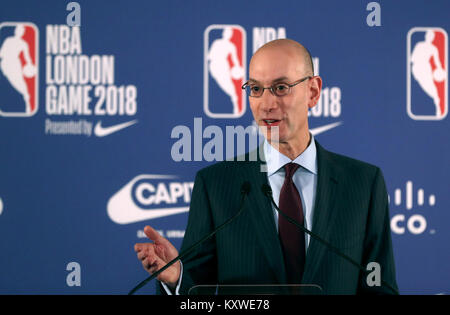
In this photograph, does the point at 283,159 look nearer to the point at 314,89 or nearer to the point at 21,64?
the point at 314,89

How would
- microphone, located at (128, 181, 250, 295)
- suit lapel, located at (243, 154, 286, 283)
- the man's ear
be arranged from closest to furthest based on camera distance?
microphone, located at (128, 181, 250, 295), suit lapel, located at (243, 154, 286, 283), the man's ear

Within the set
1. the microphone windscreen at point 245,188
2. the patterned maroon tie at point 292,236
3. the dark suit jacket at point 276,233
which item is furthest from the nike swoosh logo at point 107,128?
the patterned maroon tie at point 292,236

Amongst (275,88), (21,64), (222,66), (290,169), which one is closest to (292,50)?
(275,88)

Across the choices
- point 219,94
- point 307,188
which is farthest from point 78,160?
point 307,188

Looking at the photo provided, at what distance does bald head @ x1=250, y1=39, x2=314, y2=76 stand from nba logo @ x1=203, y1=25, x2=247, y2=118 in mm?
120

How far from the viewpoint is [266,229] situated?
141 centimetres

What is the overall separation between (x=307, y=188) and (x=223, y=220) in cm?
30

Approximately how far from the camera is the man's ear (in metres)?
1.51

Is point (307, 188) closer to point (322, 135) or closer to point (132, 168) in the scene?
point (322, 135)

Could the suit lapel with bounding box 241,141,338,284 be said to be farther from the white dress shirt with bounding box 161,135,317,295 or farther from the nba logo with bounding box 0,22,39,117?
the nba logo with bounding box 0,22,39,117

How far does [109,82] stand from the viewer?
156 cm

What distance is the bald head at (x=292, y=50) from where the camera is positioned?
4.76ft

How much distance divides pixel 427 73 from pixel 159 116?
0.98 metres

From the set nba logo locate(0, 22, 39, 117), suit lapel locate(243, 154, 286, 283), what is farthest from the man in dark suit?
nba logo locate(0, 22, 39, 117)
